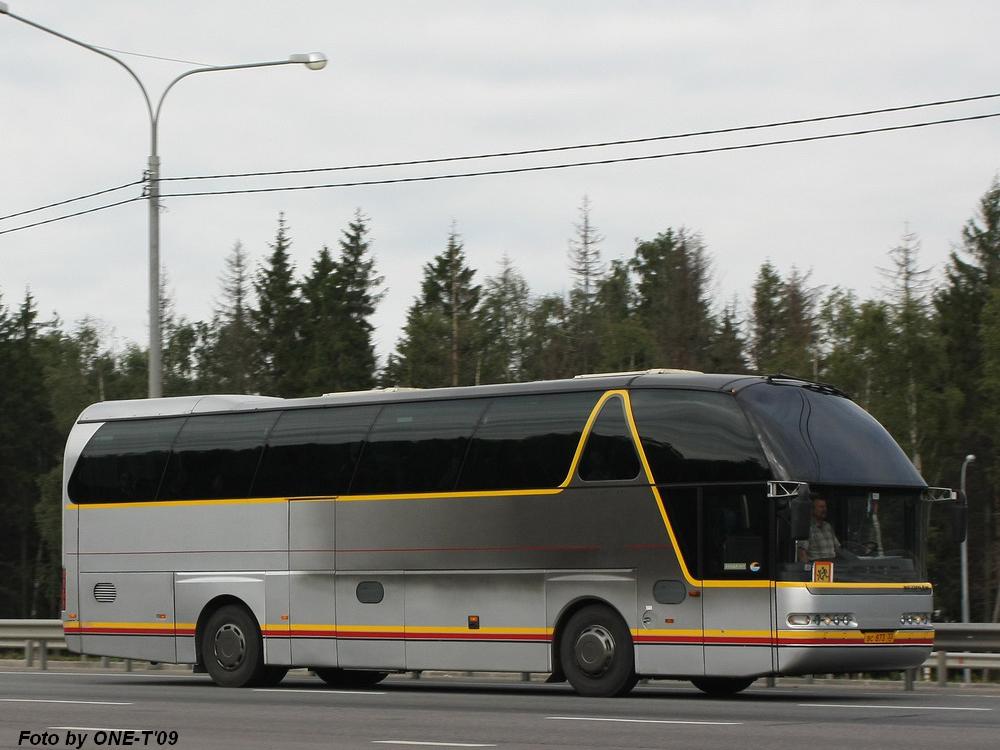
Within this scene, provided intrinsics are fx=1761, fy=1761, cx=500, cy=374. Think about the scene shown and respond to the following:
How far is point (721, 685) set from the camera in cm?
1945

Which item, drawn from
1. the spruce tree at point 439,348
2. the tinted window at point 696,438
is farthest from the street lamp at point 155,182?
the spruce tree at point 439,348

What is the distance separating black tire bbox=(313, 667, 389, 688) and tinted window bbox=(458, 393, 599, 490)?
13.0 ft

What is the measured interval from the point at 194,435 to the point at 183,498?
2.77ft

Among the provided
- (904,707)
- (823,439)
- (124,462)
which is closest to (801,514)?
(823,439)

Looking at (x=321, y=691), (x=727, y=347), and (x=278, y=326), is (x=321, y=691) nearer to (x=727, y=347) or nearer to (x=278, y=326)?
(x=727, y=347)

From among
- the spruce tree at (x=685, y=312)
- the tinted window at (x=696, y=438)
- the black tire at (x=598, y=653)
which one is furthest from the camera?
the spruce tree at (x=685, y=312)

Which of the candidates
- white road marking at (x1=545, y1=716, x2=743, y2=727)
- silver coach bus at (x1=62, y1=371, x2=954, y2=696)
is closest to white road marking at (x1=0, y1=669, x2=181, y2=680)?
silver coach bus at (x1=62, y1=371, x2=954, y2=696)

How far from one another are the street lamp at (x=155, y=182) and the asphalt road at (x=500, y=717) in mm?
7250

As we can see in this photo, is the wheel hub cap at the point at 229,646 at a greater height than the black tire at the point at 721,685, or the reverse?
the wheel hub cap at the point at 229,646

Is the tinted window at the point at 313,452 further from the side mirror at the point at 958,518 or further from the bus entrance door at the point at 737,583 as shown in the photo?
the side mirror at the point at 958,518

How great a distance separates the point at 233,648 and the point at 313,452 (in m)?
2.72

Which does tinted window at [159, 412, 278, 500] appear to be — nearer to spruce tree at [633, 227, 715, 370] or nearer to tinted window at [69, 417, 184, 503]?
tinted window at [69, 417, 184, 503]

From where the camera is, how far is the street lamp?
90.3ft

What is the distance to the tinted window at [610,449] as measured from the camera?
741 inches
